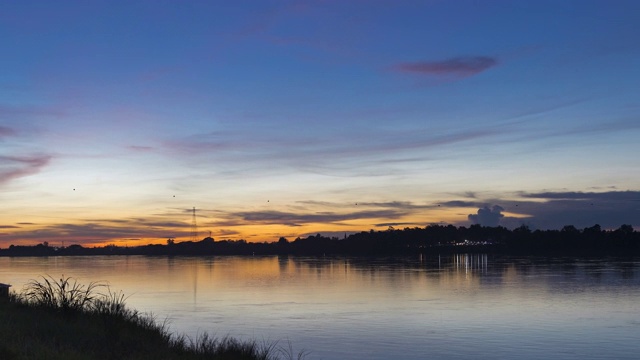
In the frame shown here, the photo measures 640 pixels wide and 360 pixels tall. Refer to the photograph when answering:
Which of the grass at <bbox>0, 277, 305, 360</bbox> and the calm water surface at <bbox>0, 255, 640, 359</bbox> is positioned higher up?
the grass at <bbox>0, 277, 305, 360</bbox>

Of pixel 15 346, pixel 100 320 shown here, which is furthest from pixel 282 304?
pixel 15 346

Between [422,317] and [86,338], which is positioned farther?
[422,317]

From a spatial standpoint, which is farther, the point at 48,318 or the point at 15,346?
the point at 48,318

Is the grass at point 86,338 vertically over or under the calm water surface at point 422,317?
over

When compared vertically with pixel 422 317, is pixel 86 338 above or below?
above

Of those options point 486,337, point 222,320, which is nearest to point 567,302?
point 486,337

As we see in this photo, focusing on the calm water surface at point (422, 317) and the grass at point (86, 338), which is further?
the calm water surface at point (422, 317)

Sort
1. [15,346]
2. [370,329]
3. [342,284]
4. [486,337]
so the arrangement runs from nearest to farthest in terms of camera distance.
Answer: [15,346]
[486,337]
[370,329]
[342,284]

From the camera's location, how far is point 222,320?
4288 centimetres

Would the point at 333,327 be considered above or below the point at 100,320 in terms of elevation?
below

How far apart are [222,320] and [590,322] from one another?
22.9 metres

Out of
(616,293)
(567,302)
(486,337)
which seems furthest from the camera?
(616,293)

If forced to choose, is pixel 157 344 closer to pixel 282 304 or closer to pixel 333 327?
pixel 333 327

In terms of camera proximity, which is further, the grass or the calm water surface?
the calm water surface
